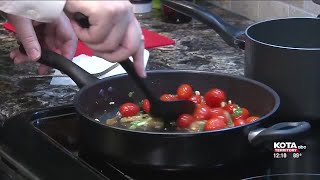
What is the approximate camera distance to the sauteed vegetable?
0.84m

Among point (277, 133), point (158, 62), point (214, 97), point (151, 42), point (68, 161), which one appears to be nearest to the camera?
point (277, 133)

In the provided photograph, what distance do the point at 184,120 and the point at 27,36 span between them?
0.31 metres

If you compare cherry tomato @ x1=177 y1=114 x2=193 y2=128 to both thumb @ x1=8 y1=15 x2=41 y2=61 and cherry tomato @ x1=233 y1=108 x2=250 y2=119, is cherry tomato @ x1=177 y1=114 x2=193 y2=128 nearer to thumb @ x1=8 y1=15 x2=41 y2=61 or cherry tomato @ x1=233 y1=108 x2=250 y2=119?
cherry tomato @ x1=233 y1=108 x2=250 y2=119

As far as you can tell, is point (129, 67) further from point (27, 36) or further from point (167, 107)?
point (27, 36)

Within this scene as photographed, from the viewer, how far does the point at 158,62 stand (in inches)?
53.2

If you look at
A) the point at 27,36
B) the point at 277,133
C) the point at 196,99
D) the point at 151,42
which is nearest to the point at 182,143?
the point at 277,133

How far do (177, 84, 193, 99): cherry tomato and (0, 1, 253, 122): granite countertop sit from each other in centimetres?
23

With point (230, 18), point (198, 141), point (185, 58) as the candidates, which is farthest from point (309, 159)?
point (230, 18)

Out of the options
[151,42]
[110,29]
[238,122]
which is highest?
[110,29]

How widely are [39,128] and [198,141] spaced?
0.29 meters

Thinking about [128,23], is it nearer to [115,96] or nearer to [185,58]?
[115,96]

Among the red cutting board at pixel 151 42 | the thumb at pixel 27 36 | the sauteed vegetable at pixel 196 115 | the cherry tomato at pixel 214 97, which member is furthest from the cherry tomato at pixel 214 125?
the red cutting board at pixel 151 42

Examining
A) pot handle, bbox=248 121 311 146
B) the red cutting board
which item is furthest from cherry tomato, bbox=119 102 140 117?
the red cutting board

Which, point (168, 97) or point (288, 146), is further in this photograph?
point (168, 97)
